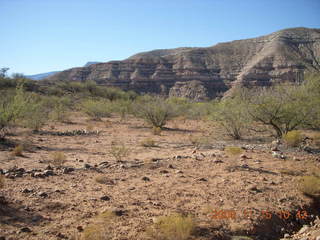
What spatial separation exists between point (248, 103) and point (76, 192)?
9.64 metres

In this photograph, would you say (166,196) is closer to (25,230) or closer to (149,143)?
(25,230)

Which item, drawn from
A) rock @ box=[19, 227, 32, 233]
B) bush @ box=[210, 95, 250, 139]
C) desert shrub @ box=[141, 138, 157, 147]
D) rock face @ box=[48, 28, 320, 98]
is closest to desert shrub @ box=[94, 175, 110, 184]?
rock @ box=[19, 227, 32, 233]

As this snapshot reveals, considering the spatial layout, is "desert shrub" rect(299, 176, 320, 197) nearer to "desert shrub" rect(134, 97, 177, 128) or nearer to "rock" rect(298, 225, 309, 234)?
"rock" rect(298, 225, 309, 234)

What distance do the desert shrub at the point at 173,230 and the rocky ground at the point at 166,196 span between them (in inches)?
9.3

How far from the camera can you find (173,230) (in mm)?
3441

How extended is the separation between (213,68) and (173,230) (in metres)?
75.9

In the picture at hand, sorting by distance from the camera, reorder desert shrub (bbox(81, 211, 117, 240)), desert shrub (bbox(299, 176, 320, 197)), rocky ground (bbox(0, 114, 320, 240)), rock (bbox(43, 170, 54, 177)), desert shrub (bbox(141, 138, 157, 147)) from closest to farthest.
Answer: desert shrub (bbox(81, 211, 117, 240)) → rocky ground (bbox(0, 114, 320, 240)) → desert shrub (bbox(299, 176, 320, 197)) → rock (bbox(43, 170, 54, 177)) → desert shrub (bbox(141, 138, 157, 147))

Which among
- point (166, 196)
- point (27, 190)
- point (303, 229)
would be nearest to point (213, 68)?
point (166, 196)

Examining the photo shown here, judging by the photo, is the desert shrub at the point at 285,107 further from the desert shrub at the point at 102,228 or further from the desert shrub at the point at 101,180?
the desert shrub at the point at 102,228

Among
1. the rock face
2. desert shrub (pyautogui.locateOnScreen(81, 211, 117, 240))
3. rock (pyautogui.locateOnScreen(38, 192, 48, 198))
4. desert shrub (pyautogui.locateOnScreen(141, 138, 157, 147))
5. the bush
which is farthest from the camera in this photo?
the rock face

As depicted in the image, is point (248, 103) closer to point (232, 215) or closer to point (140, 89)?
point (232, 215)

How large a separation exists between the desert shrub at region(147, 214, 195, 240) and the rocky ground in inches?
9.3

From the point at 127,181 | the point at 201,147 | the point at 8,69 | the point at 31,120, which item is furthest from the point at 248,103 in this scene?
the point at 8,69

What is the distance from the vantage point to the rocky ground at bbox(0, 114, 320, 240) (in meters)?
3.80
